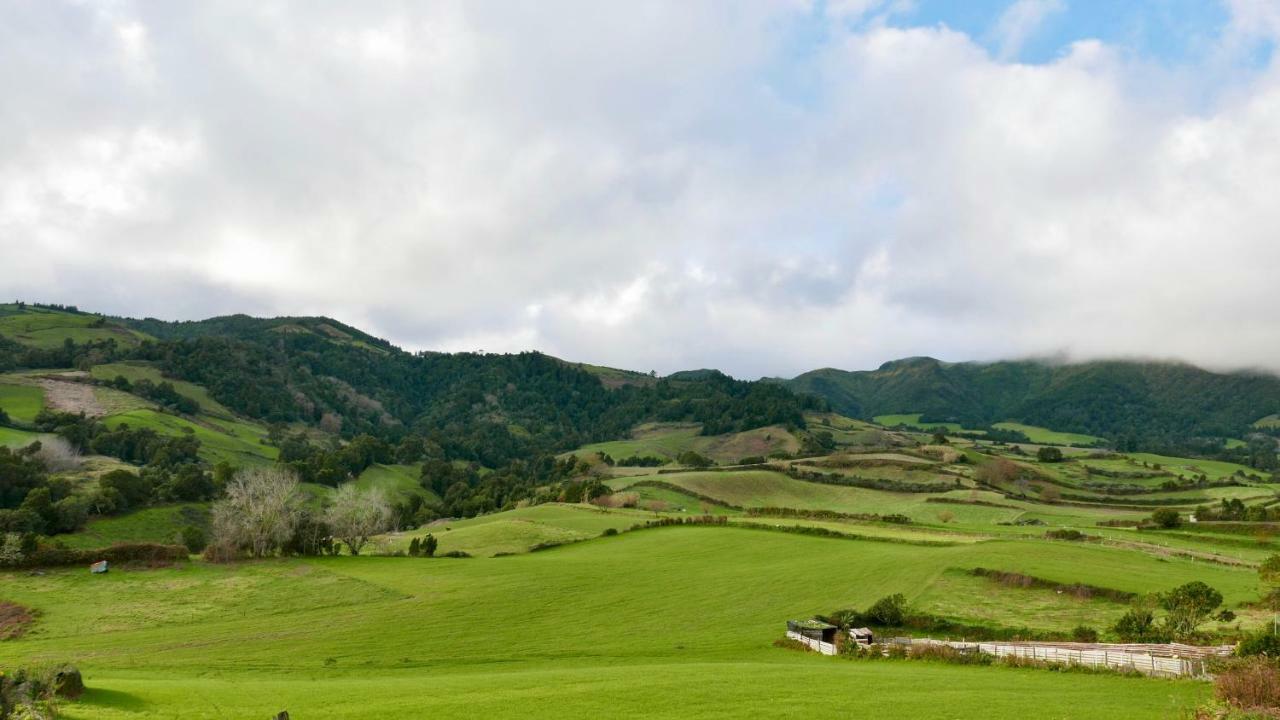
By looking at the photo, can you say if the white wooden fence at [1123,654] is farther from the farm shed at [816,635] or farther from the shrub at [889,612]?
the shrub at [889,612]

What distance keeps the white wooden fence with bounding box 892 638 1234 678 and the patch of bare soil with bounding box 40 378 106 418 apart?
18927cm

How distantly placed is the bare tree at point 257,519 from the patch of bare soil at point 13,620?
53.2 ft

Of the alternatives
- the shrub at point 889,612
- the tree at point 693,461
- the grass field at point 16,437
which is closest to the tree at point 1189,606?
the shrub at point 889,612

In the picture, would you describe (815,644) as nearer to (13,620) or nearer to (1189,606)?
(1189,606)

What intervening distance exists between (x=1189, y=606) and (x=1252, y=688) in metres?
17.4

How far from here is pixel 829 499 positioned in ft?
380

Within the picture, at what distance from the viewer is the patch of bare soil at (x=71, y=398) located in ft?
530

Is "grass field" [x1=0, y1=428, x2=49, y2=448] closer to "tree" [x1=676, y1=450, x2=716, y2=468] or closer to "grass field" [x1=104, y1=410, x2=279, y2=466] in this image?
"grass field" [x1=104, y1=410, x2=279, y2=466]

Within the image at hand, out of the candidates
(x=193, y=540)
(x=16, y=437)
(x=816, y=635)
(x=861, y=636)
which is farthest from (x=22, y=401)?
(x=861, y=636)

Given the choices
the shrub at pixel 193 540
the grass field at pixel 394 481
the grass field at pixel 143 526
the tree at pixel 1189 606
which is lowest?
the grass field at pixel 394 481

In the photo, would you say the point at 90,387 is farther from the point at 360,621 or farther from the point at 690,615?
the point at 690,615

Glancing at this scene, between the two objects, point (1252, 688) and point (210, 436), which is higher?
point (1252, 688)

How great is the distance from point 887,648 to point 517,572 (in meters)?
35.5

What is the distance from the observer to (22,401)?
161 meters
